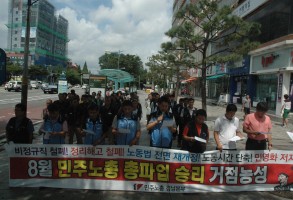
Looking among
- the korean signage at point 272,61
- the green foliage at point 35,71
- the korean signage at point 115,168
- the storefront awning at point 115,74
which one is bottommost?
the korean signage at point 115,168

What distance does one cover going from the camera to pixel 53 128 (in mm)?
6652

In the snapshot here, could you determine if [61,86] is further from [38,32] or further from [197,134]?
[38,32]

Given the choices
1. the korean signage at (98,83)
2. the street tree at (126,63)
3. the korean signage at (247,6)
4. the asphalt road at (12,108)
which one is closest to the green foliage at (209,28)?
the asphalt road at (12,108)

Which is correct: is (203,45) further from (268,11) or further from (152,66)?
(152,66)

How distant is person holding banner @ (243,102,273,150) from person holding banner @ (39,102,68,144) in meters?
3.35

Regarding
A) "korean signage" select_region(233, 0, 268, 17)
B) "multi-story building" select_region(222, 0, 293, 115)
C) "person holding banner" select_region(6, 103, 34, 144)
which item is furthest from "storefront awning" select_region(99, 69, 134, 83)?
"person holding banner" select_region(6, 103, 34, 144)

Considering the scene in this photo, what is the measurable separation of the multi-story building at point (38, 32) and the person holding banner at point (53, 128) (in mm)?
108070

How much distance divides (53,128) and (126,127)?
134 cm

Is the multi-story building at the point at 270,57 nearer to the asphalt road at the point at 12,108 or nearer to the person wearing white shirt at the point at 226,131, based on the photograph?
the asphalt road at the point at 12,108

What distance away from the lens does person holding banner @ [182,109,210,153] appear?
6320 mm

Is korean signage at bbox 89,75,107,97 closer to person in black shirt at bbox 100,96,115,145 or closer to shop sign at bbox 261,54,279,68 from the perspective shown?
shop sign at bbox 261,54,279,68

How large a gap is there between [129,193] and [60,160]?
1329 mm

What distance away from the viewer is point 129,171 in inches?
253

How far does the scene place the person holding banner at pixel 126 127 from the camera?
6.36m
